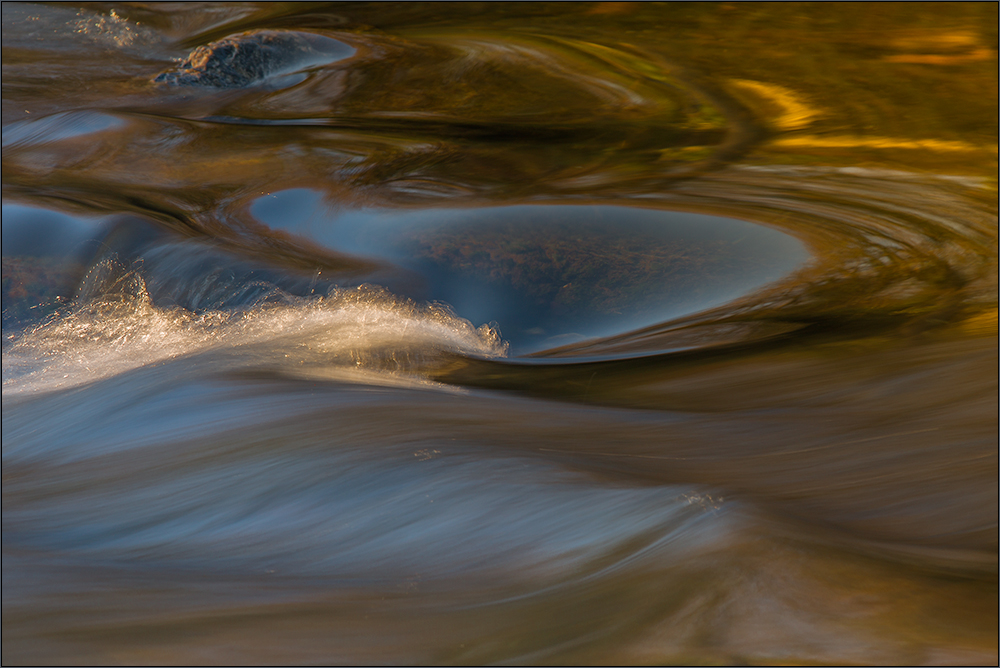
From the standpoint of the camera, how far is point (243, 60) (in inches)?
188

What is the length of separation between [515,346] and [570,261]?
41 cm

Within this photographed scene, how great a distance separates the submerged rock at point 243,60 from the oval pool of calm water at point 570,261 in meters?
2.29

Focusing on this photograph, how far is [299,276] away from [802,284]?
5.50 feet

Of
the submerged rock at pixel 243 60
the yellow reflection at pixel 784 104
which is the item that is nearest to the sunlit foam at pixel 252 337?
the yellow reflection at pixel 784 104

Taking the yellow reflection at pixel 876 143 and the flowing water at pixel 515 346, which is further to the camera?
the yellow reflection at pixel 876 143

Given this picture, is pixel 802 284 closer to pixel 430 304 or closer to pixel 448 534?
pixel 430 304

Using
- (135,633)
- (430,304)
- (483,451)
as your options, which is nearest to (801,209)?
(430,304)

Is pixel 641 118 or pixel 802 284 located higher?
pixel 641 118

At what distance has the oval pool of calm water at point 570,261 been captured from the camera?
8.32ft

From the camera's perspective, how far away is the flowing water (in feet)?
3.88

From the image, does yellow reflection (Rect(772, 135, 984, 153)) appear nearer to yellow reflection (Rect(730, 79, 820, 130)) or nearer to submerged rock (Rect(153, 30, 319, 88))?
yellow reflection (Rect(730, 79, 820, 130))

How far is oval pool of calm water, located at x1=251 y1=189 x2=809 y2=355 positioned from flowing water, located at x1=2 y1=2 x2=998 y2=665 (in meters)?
0.01

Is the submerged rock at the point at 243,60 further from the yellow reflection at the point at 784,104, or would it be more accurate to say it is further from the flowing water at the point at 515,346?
the yellow reflection at the point at 784,104

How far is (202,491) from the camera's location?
1.58m
